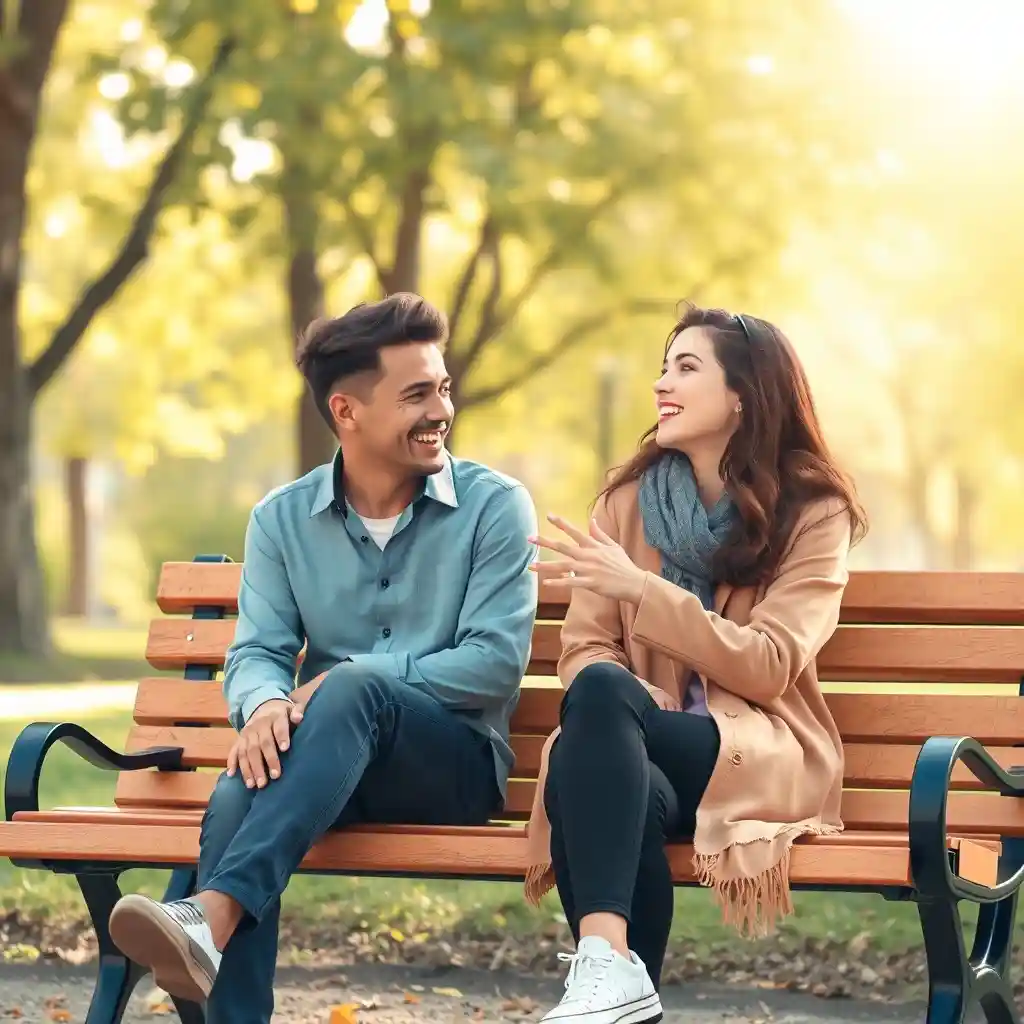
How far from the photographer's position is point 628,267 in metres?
18.7

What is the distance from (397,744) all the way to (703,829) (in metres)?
0.68

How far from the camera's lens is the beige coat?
3.93 m

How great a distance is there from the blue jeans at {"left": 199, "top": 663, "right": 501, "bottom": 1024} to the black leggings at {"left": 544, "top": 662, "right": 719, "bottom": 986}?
15.6 inches

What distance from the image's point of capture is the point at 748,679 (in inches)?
164

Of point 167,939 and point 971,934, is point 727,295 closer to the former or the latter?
point 971,934

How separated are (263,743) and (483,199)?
12127mm

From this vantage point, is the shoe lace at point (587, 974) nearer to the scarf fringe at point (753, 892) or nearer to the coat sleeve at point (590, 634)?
the scarf fringe at point (753, 892)

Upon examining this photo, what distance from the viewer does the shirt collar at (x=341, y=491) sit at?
4.56m

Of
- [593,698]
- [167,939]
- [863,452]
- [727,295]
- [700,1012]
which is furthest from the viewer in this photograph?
[863,452]

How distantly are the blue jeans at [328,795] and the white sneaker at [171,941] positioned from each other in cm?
10

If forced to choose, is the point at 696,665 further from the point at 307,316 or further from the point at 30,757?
the point at 307,316

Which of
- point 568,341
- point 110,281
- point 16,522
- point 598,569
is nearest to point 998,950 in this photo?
point 598,569

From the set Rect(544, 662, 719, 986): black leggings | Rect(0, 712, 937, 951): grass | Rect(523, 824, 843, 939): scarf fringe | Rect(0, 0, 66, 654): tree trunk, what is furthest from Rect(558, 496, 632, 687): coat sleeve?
Rect(0, 0, 66, 654): tree trunk

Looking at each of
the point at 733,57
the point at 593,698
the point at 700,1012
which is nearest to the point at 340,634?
the point at 593,698
